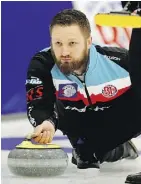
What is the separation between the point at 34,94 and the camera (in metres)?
2.07

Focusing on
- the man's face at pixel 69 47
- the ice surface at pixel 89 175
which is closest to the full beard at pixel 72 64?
the man's face at pixel 69 47

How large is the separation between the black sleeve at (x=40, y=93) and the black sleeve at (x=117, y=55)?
7.7 inches

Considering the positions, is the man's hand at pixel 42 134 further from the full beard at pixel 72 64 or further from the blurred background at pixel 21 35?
the blurred background at pixel 21 35

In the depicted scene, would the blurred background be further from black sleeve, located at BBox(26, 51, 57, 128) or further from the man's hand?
the man's hand

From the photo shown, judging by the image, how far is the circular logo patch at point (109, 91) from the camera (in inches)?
86.0

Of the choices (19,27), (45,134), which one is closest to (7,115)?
(19,27)

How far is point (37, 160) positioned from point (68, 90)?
1.04 feet

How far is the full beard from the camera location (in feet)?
6.78

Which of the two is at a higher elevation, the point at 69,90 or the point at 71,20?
the point at 71,20

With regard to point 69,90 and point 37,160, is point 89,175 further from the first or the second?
point 69,90

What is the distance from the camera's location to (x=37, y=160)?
76.0 inches

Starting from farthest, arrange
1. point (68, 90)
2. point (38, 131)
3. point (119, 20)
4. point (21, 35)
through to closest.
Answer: point (21, 35), point (68, 90), point (38, 131), point (119, 20)

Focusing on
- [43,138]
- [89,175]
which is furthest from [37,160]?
[89,175]

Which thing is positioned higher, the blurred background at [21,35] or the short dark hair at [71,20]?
the short dark hair at [71,20]
